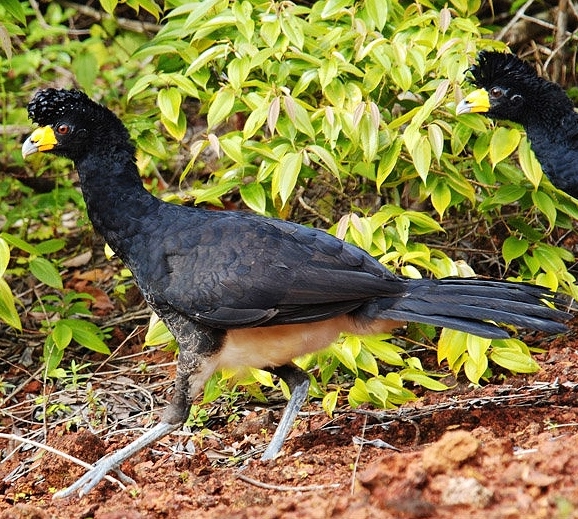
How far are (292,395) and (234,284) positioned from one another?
2.73 feet

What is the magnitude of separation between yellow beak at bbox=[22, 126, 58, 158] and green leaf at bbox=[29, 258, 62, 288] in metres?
0.95

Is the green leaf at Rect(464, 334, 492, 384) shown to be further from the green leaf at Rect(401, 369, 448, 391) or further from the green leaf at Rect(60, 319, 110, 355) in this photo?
the green leaf at Rect(60, 319, 110, 355)

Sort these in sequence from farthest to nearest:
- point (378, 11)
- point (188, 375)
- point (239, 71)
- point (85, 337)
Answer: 1. point (85, 337)
2. point (378, 11)
3. point (239, 71)
4. point (188, 375)

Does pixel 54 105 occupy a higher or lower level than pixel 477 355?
higher

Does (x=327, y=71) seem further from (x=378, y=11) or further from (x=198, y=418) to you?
(x=198, y=418)

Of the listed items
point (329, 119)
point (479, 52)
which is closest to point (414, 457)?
point (329, 119)

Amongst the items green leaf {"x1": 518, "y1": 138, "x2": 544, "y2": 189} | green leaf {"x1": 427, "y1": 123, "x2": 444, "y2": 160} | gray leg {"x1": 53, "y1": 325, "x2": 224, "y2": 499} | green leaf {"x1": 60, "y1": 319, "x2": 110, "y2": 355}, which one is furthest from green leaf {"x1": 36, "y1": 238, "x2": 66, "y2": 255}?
green leaf {"x1": 518, "y1": 138, "x2": 544, "y2": 189}

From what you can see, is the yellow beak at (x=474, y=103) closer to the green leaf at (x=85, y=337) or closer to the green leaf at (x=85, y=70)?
→ the green leaf at (x=85, y=337)

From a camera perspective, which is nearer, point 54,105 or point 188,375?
point 188,375

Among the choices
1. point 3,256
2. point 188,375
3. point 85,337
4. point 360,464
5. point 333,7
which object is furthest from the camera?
point 85,337

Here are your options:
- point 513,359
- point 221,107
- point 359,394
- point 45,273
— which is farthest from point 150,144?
point 513,359

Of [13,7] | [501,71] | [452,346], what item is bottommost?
[452,346]

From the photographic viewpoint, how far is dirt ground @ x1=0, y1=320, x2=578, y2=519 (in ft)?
9.62

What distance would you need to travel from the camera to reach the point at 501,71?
5.68 m
